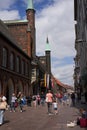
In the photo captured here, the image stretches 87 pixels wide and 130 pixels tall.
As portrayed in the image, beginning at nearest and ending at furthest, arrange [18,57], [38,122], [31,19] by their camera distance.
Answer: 1. [38,122]
2. [18,57]
3. [31,19]

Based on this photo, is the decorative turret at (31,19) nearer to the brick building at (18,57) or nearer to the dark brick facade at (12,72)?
the brick building at (18,57)

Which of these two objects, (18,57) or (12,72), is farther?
(18,57)

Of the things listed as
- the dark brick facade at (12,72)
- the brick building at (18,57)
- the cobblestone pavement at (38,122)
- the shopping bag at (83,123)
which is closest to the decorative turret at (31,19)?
the brick building at (18,57)

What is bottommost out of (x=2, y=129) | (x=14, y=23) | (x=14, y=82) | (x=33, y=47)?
(x=2, y=129)

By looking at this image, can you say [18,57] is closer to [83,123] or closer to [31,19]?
[31,19]

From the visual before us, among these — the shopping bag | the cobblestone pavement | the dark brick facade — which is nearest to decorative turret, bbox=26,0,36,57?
the dark brick facade

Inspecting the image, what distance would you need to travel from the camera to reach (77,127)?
15.6 meters

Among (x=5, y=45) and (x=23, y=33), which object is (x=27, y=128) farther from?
(x=23, y=33)

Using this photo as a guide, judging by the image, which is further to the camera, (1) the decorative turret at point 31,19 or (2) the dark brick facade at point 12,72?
(1) the decorative turret at point 31,19

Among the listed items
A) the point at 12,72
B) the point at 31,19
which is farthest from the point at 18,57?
the point at 31,19

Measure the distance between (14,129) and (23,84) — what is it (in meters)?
37.4

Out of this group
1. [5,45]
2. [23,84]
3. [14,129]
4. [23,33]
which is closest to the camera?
[14,129]

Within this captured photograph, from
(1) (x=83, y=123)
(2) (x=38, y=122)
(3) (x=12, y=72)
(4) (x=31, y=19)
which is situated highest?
(4) (x=31, y=19)

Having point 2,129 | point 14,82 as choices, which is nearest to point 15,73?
→ point 14,82
